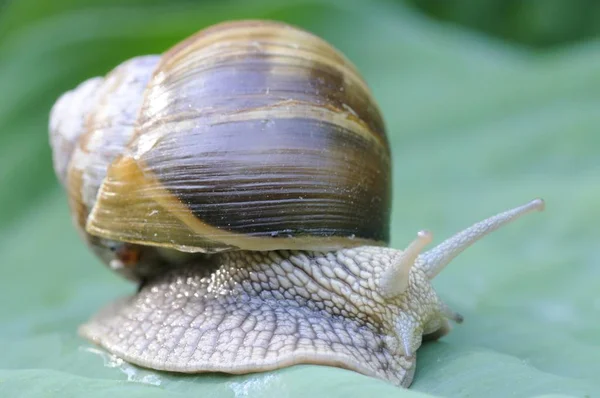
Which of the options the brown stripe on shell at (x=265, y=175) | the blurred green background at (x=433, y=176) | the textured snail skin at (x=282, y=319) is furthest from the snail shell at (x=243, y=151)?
the blurred green background at (x=433, y=176)

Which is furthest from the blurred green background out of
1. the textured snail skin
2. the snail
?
the snail

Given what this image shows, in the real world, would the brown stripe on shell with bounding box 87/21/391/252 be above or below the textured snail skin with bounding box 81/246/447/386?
above

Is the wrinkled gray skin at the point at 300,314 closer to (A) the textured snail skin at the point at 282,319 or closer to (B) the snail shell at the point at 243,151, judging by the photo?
(A) the textured snail skin at the point at 282,319

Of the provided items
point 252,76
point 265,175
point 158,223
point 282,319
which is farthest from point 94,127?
point 282,319

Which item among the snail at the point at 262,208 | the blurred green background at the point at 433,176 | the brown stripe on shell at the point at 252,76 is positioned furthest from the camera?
the brown stripe on shell at the point at 252,76

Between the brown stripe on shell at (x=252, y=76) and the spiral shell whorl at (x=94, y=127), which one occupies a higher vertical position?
the brown stripe on shell at (x=252, y=76)

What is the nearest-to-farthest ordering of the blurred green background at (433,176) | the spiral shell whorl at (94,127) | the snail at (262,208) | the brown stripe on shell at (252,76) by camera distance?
the blurred green background at (433,176) → the snail at (262,208) → the brown stripe on shell at (252,76) → the spiral shell whorl at (94,127)

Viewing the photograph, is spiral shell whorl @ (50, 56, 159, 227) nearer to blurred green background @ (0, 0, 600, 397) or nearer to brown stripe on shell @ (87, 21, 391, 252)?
brown stripe on shell @ (87, 21, 391, 252)
